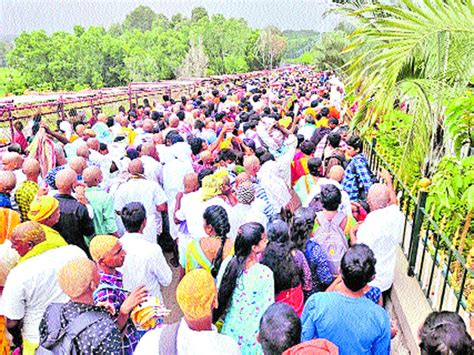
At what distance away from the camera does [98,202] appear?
432cm

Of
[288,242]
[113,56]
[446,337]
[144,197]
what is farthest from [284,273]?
[113,56]

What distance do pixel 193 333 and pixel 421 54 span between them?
4.02m

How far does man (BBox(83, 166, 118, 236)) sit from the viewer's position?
4.30 m

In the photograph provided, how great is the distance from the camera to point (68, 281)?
90.3 inches

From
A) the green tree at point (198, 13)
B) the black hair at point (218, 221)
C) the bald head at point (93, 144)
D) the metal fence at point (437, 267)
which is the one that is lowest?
the metal fence at point (437, 267)

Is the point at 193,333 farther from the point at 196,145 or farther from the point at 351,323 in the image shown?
the point at 196,145

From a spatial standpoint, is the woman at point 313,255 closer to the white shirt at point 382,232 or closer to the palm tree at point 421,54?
the white shirt at point 382,232

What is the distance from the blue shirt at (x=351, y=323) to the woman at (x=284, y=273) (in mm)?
469

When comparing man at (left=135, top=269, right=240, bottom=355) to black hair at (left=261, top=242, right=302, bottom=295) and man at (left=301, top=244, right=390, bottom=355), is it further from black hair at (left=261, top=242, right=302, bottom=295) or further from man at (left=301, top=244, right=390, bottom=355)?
black hair at (left=261, top=242, right=302, bottom=295)

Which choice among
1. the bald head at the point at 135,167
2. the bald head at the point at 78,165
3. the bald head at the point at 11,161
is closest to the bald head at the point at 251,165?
the bald head at the point at 135,167

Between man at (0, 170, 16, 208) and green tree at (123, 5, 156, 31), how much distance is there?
107758 mm

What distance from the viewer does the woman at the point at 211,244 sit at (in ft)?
10.6

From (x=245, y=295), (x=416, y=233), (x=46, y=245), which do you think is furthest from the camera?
(x=416, y=233)

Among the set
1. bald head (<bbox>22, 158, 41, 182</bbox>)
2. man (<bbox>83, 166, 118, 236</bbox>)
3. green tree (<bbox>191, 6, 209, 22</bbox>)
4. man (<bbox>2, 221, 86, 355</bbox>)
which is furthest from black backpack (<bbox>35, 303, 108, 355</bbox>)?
green tree (<bbox>191, 6, 209, 22</bbox>)
